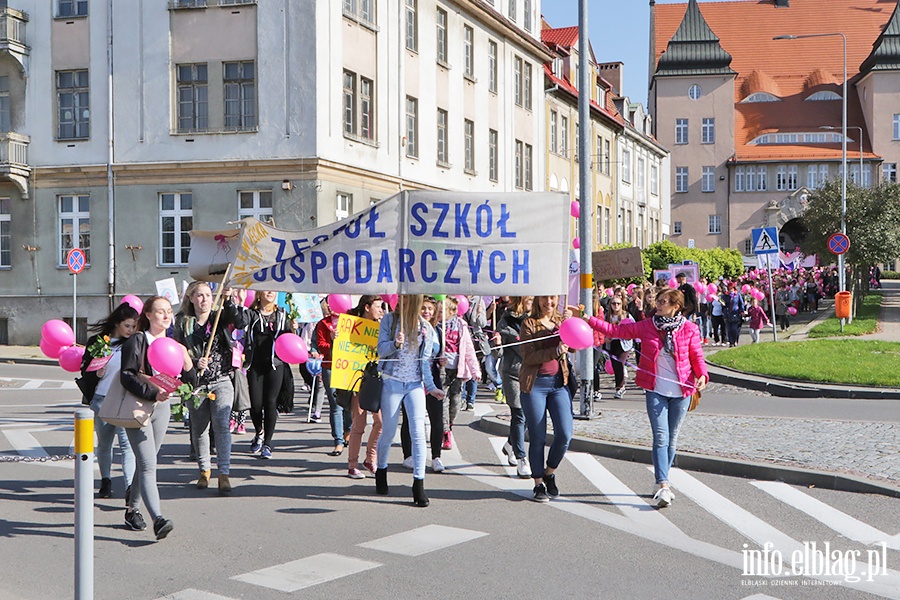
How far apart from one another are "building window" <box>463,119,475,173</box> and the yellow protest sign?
2727cm

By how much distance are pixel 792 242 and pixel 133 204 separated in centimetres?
7048

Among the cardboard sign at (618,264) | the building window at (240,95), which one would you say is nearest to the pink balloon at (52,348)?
the cardboard sign at (618,264)

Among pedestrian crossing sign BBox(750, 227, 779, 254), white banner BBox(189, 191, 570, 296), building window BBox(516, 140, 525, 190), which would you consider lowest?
white banner BBox(189, 191, 570, 296)

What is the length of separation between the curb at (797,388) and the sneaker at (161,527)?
12.7m

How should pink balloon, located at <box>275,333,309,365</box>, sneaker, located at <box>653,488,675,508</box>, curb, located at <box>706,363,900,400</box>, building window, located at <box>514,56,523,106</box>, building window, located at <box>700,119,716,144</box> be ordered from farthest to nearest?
building window, located at <box>700,119,716,144</box> → building window, located at <box>514,56,523,106</box> → curb, located at <box>706,363,900,400</box> → pink balloon, located at <box>275,333,309,365</box> → sneaker, located at <box>653,488,675,508</box>

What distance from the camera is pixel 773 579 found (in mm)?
6277

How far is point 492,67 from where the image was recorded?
39.1 m

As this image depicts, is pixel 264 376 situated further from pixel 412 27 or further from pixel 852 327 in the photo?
pixel 412 27

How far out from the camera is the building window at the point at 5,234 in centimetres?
2984

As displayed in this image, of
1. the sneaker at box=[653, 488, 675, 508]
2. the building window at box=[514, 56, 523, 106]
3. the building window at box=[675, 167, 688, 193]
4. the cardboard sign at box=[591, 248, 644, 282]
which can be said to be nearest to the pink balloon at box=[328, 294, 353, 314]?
the sneaker at box=[653, 488, 675, 508]

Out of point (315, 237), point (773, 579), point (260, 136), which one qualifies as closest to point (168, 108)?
point (260, 136)

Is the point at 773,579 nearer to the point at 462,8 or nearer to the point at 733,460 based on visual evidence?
the point at 733,460

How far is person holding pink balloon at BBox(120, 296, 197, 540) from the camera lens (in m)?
7.30

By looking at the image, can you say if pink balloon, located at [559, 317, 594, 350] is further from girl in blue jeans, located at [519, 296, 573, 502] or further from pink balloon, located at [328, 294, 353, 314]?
pink balloon, located at [328, 294, 353, 314]
